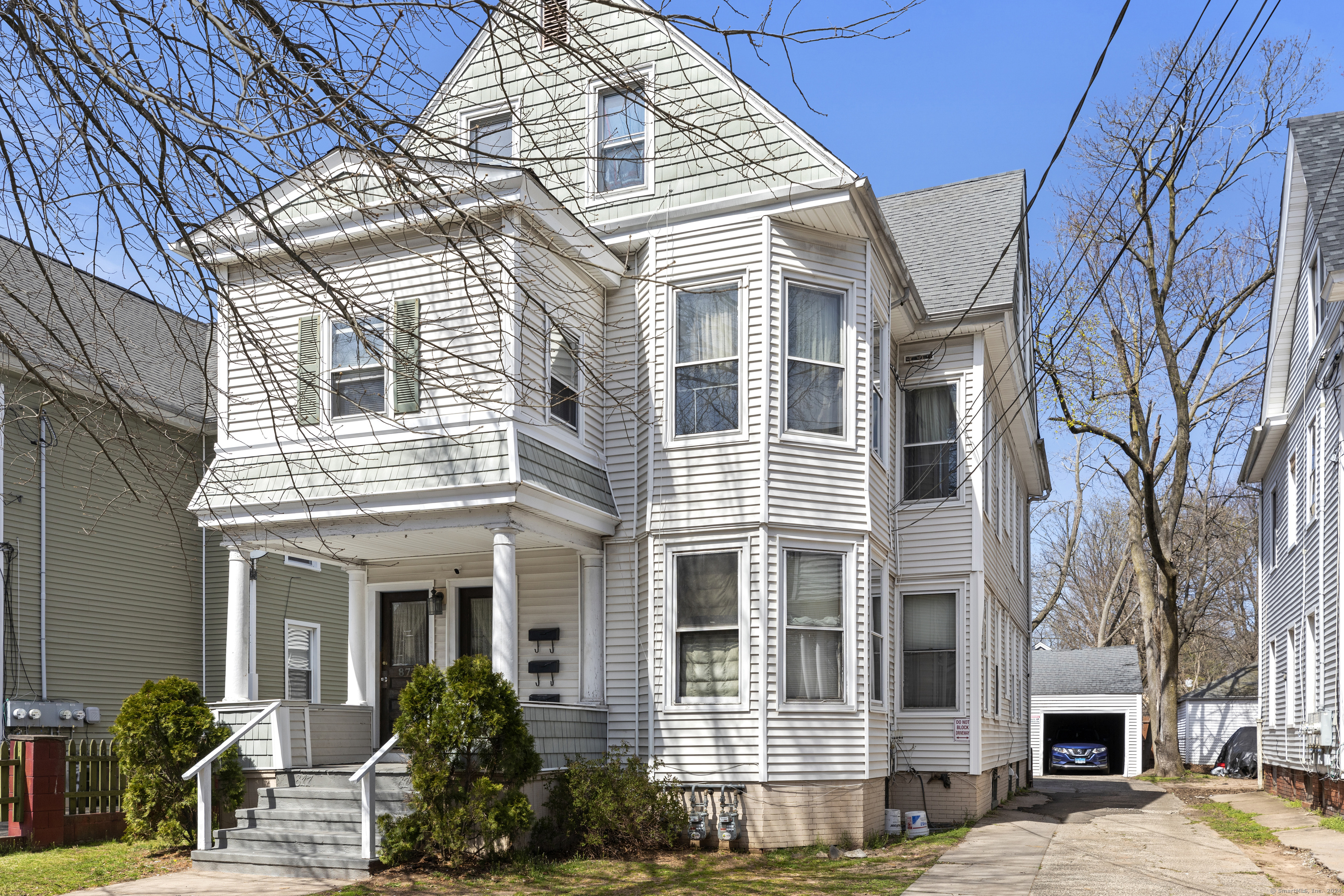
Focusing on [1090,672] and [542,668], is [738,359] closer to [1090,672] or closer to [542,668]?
[542,668]

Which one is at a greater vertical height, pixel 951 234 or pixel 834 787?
pixel 951 234

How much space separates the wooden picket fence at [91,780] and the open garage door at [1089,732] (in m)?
29.9

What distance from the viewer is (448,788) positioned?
1012cm

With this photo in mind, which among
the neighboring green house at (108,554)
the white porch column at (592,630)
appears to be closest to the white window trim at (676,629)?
the white porch column at (592,630)

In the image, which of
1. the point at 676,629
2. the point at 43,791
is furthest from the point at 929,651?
the point at 43,791

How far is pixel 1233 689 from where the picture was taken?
110 ft

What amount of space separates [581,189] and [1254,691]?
28.1 meters

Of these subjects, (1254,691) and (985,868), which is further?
(1254,691)

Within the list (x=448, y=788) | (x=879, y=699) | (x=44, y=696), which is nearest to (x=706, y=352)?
(x=879, y=699)

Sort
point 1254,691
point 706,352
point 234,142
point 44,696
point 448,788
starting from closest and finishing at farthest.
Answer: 1. point 234,142
2. point 448,788
3. point 706,352
4. point 44,696
5. point 1254,691

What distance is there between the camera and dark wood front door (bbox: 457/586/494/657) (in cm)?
1377

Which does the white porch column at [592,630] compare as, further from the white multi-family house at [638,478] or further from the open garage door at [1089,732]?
the open garage door at [1089,732]

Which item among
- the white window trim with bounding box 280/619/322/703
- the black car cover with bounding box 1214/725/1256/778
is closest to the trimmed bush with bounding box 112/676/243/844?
the white window trim with bounding box 280/619/322/703

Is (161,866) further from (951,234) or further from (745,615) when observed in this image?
(951,234)
